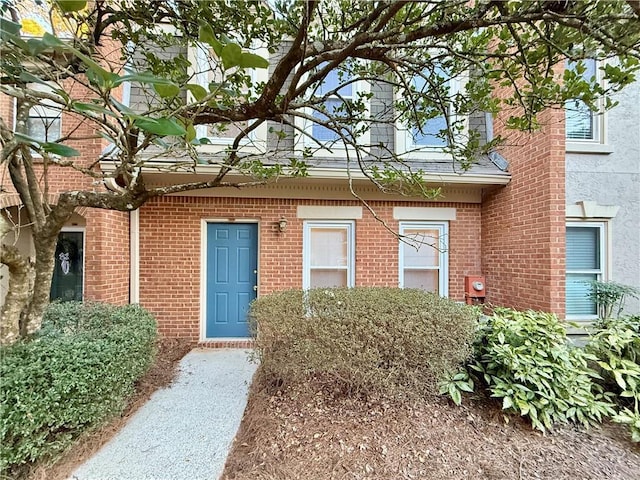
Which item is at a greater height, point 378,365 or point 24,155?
point 24,155

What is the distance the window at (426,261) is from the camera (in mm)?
6004

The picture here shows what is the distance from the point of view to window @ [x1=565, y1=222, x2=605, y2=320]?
554cm

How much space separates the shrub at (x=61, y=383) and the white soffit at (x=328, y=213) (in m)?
3.33

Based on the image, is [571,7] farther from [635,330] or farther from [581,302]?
[581,302]

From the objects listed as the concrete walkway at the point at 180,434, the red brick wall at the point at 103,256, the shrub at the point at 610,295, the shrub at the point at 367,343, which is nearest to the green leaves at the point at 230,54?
the shrub at the point at 367,343

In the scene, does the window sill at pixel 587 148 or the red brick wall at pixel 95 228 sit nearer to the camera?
the red brick wall at pixel 95 228

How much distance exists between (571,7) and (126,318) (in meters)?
5.01

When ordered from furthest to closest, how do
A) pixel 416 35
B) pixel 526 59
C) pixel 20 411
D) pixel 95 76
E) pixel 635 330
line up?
1. pixel 635 330
2. pixel 526 59
3. pixel 416 35
4. pixel 20 411
5. pixel 95 76

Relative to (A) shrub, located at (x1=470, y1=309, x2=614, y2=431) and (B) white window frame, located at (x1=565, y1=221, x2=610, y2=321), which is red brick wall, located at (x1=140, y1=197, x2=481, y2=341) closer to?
(B) white window frame, located at (x1=565, y1=221, x2=610, y2=321)

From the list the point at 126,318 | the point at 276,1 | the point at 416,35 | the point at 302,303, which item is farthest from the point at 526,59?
the point at 126,318

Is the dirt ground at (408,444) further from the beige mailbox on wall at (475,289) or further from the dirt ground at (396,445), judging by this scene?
the beige mailbox on wall at (475,289)

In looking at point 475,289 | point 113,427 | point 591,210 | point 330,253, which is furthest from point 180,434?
point 591,210

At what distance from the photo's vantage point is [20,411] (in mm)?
2176

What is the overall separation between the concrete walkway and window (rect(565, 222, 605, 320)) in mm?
5831
